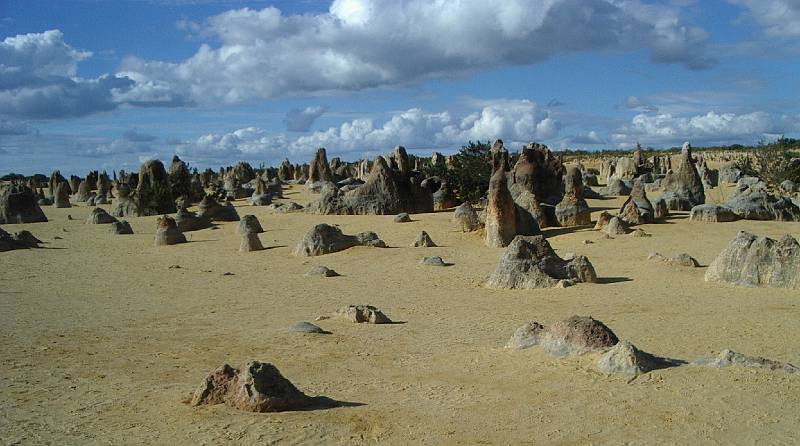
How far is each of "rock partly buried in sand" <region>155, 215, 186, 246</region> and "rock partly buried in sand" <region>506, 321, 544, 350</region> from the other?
15.0 m

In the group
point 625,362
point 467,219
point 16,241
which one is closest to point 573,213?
point 467,219

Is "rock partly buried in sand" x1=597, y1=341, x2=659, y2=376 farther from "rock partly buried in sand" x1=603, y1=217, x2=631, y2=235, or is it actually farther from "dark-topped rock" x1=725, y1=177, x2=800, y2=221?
"dark-topped rock" x1=725, y1=177, x2=800, y2=221

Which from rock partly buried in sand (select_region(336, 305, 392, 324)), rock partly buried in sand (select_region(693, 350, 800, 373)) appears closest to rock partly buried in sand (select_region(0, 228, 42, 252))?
rock partly buried in sand (select_region(336, 305, 392, 324))

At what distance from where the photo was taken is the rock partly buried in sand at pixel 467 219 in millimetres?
20250

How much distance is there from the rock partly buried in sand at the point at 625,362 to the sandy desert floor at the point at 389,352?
119mm

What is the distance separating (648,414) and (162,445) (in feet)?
12.2

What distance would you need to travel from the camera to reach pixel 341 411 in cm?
600

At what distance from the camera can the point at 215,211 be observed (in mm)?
26438

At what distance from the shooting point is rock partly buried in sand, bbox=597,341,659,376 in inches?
260

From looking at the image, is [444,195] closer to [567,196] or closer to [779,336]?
[567,196]

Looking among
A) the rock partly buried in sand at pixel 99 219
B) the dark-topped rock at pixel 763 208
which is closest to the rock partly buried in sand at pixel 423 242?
the dark-topped rock at pixel 763 208

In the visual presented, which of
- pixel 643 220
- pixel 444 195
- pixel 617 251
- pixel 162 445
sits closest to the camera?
pixel 162 445

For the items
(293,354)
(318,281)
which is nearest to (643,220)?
(318,281)

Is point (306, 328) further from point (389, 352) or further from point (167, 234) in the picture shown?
point (167, 234)
